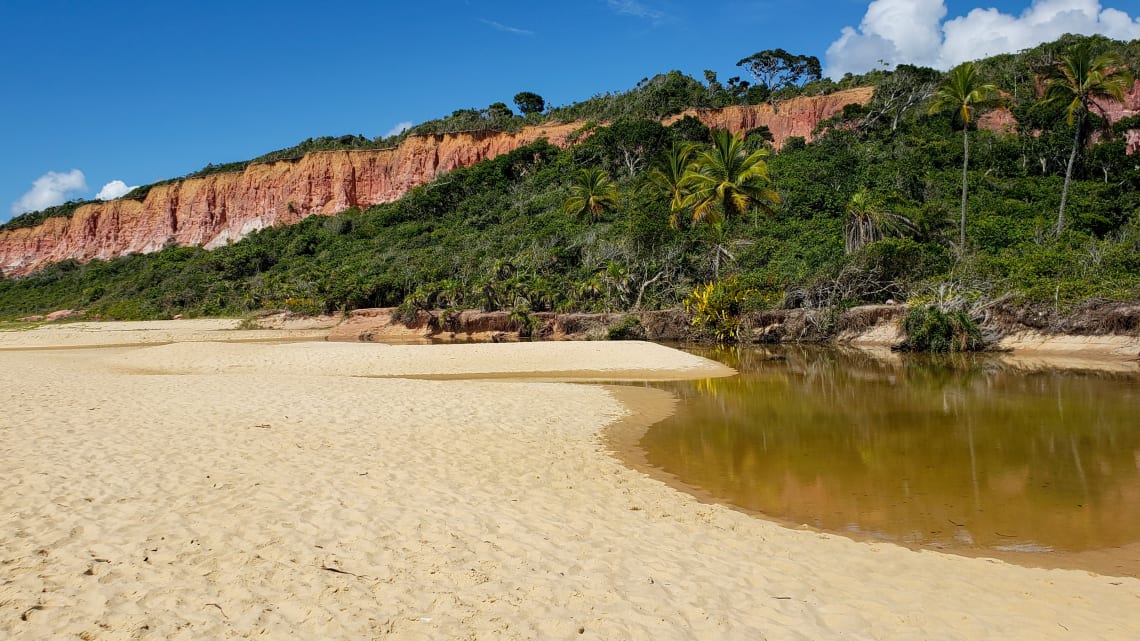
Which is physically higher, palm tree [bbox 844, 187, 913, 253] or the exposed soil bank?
palm tree [bbox 844, 187, 913, 253]

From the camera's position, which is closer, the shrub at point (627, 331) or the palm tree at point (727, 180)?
the shrub at point (627, 331)

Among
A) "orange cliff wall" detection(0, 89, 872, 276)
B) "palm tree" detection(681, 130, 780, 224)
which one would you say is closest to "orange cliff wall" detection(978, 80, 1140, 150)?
"palm tree" detection(681, 130, 780, 224)

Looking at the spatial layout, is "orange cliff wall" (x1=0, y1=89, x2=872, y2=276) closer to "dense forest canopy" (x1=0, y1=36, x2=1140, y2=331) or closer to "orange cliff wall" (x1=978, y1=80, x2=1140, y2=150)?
"dense forest canopy" (x1=0, y1=36, x2=1140, y2=331)

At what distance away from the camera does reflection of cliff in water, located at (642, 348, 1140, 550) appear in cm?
660

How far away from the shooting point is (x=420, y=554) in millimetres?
5023

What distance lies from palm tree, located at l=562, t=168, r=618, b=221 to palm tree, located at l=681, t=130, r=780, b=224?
8.60m

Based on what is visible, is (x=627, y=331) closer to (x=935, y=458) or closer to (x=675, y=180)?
(x=675, y=180)

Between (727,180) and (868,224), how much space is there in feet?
27.7

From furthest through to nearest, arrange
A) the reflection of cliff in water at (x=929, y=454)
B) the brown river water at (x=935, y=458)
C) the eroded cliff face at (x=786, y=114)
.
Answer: the eroded cliff face at (x=786, y=114) → the reflection of cliff in water at (x=929, y=454) → the brown river water at (x=935, y=458)

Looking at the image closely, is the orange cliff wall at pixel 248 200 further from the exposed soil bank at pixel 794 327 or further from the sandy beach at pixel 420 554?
the sandy beach at pixel 420 554

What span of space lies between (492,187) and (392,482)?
56456 mm

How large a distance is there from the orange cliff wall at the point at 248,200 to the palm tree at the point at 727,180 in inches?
1318

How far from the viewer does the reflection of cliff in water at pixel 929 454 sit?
660 cm

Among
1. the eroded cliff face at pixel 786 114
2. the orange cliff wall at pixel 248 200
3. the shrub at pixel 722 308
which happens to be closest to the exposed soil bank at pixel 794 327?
the shrub at pixel 722 308
